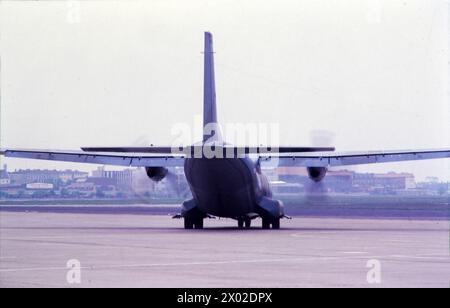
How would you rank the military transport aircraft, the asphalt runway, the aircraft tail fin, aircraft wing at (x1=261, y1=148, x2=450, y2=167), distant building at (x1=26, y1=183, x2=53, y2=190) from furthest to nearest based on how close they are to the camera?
distant building at (x1=26, y1=183, x2=53, y2=190), aircraft wing at (x1=261, y1=148, x2=450, y2=167), the aircraft tail fin, the military transport aircraft, the asphalt runway

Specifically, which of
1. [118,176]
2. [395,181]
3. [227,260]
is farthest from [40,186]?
[227,260]

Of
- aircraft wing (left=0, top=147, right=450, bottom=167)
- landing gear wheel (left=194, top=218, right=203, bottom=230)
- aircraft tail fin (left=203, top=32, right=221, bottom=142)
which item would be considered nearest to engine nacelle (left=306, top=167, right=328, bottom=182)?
aircraft wing (left=0, top=147, right=450, bottom=167)

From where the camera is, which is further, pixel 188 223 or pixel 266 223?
pixel 266 223

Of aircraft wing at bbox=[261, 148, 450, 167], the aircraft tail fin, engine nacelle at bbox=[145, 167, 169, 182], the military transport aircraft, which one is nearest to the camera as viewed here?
the military transport aircraft

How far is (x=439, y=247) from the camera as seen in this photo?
114ft

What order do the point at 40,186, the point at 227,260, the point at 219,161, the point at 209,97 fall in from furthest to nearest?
the point at 40,186, the point at 209,97, the point at 219,161, the point at 227,260

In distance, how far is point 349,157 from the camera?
50.8 m

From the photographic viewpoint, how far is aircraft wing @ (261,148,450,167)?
5028 cm

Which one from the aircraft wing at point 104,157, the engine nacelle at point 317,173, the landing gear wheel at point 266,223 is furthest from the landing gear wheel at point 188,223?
the engine nacelle at point 317,173

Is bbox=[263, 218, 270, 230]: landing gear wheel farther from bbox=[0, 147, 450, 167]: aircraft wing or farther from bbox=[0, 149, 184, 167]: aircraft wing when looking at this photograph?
bbox=[0, 149, 184, 167]: aircraft wing

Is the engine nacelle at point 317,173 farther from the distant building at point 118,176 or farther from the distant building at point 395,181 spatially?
the distant building at point 395,181

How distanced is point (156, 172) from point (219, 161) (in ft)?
23.4

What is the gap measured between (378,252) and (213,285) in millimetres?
11717

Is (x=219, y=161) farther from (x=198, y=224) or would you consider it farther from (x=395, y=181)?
(x=395, y=181)
